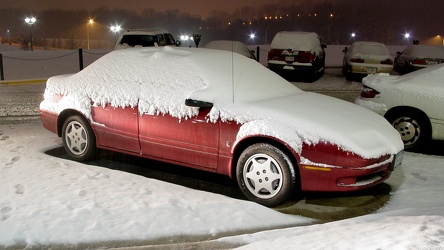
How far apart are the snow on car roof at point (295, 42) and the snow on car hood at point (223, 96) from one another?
11228mm

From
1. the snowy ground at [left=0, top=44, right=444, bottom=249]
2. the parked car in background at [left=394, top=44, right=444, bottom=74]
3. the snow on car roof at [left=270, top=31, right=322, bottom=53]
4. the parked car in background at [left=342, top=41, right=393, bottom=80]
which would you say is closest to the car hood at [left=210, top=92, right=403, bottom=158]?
the snowy ground at [left=0, top=44, right=444, bottom=249]

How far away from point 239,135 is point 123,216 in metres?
1.43

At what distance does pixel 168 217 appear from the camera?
4.51 meters

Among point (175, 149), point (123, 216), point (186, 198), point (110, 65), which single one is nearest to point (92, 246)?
point (123, 216)

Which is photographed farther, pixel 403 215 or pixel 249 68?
pixel 249 68

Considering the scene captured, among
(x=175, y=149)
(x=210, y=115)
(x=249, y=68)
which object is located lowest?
(x=175, y=149)

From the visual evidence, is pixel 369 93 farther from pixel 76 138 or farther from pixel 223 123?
pixel 76 138

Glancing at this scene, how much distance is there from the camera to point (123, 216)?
14.8 ft

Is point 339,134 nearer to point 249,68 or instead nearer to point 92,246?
point 249,68

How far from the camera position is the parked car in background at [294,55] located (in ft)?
56.3

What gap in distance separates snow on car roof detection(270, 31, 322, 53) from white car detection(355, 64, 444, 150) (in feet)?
32.4

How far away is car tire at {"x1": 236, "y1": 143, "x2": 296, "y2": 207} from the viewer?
4867 millimetres

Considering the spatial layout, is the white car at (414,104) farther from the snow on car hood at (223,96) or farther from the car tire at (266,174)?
the car tire at (266,174)

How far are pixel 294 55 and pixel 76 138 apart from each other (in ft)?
39.4
